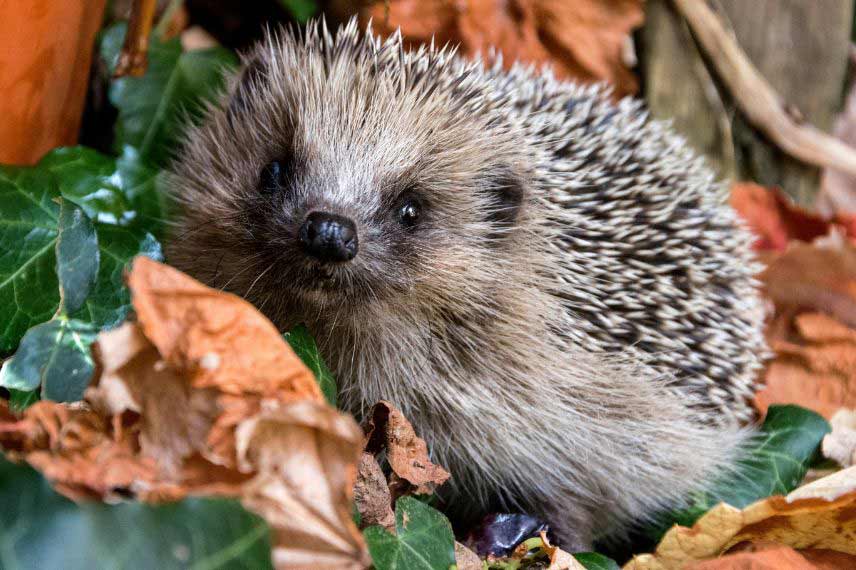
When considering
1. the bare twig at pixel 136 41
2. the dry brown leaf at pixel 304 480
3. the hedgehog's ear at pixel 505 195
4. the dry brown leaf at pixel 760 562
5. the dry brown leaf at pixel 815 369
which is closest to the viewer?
the dry brown leaf at pixel 304 480

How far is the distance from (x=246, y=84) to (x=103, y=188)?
420 mm

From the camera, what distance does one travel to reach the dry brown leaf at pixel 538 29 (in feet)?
9.06

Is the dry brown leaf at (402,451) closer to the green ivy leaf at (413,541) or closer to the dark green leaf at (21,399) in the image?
the green ivy leaf at (413,541)

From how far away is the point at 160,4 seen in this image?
274cm

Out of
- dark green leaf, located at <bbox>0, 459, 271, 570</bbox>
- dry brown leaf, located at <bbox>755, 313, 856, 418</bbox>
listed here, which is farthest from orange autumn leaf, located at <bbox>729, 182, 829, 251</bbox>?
dark green leaf, located at <bbox>0, 459, 271, 570</bbox>

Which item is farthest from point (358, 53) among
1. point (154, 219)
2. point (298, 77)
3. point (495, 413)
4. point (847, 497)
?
point (847, 497)

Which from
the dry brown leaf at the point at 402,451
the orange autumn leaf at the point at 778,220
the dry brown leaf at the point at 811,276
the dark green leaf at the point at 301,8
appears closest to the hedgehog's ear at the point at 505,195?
the dry brown leaf at the point at 402,451

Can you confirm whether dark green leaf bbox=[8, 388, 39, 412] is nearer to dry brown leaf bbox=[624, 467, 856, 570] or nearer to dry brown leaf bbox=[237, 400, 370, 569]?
dry brown leaf bbox=[237, 400, 370, 569]

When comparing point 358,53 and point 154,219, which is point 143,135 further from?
point 358,53

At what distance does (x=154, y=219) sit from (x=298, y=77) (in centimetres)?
55

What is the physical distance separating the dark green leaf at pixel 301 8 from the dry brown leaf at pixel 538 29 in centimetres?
17

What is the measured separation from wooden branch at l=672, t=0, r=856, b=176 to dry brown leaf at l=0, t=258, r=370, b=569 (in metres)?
2.36

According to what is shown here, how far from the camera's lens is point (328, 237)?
1.66 metres

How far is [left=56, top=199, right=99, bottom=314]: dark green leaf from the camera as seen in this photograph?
1.54 metres
